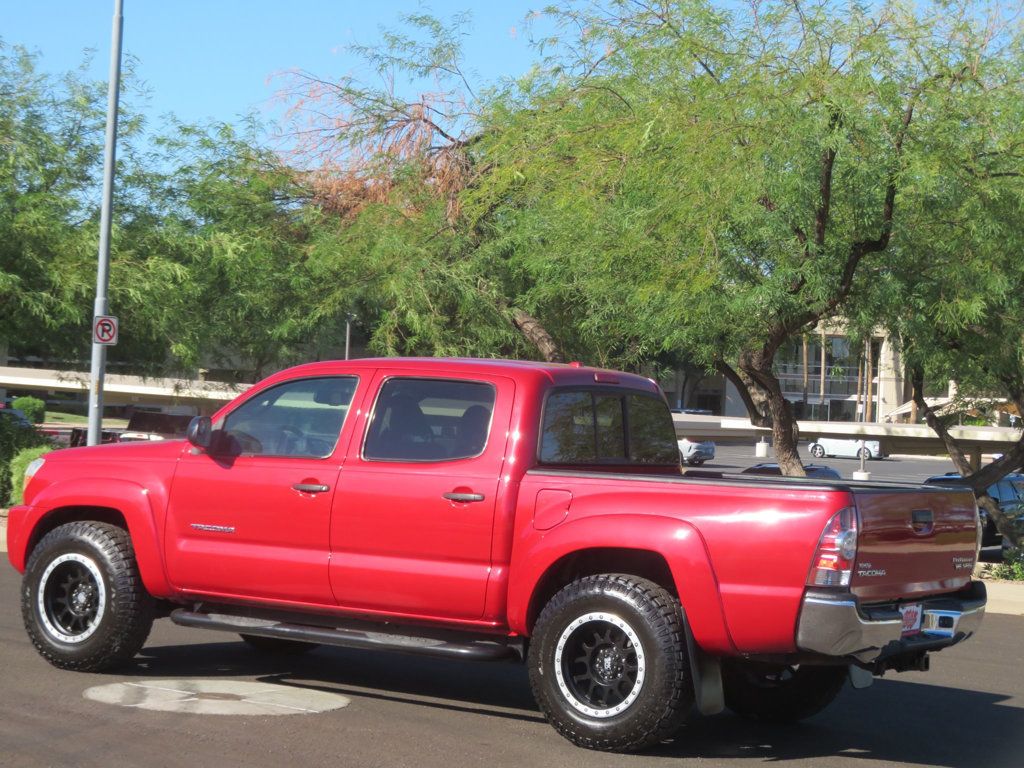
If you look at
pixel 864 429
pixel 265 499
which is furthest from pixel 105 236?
pixel 864 429

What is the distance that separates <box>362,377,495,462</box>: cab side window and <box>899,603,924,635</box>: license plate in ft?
7.46

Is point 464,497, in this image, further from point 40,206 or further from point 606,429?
point 40,206

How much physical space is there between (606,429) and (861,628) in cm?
218

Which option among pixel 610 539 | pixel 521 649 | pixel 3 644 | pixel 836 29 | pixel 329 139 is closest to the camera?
pixel 610 539

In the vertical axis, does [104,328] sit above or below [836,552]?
above

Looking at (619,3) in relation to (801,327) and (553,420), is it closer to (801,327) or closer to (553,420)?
(801,327)

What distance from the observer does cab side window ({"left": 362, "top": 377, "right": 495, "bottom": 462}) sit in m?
7.17

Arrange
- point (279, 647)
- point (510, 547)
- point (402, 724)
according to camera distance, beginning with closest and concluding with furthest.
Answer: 1. point (510, 547)
2. point (402, 724)
3. point (279, 647)

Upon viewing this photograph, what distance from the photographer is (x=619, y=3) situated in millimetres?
15758

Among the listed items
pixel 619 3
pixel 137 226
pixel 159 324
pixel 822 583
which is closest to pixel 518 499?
pixel 822 583

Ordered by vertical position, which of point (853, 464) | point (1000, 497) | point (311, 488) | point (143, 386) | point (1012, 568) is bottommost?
point (1012, 568)

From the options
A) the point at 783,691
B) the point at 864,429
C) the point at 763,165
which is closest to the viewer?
the point at 783,691

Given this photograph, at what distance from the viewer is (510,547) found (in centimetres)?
679

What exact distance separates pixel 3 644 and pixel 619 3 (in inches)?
409
